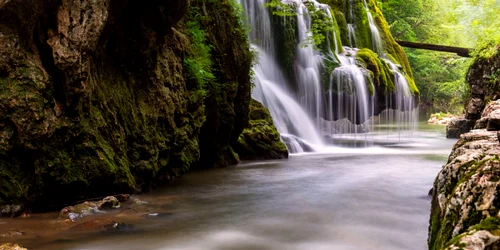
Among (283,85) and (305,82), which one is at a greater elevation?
(305,82)

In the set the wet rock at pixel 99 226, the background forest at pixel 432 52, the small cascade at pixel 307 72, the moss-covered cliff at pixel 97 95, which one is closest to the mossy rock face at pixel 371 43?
the small cascade at pixel 307 72

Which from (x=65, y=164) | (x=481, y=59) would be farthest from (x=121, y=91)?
(x=481, y=59)

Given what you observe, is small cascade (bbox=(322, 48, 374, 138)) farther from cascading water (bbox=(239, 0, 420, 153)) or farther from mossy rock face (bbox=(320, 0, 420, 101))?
mossy rock face (bbox=(320, 0, 420, 101))

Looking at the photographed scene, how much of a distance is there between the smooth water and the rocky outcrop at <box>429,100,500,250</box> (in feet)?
4.26

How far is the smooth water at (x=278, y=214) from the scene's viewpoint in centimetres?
446

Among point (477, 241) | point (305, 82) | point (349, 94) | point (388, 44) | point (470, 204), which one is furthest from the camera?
point (388, 44)

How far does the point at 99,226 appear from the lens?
480cm

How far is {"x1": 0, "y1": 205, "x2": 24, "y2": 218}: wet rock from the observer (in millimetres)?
4949

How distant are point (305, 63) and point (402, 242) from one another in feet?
43.1

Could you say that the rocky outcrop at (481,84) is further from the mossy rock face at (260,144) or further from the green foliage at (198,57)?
the green foliage at (198,57)

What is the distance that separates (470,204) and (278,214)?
335cm

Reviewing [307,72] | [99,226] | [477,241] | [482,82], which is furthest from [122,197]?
Result: [482,82]

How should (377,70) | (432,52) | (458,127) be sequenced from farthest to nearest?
1. (432,52)
2. (458,127)
3. (377,70)

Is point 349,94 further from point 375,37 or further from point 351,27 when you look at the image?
point 375,37
